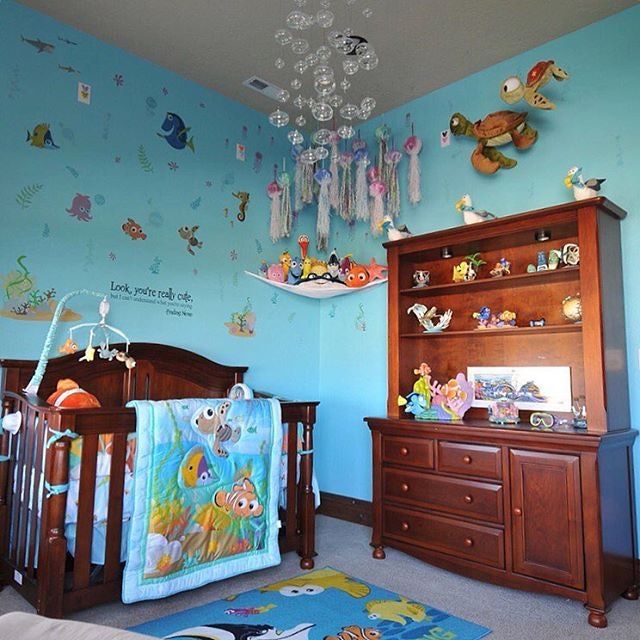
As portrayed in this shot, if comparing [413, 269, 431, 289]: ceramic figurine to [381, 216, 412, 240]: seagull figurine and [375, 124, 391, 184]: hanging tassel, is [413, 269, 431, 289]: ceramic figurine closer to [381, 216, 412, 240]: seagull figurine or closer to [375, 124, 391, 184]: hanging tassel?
[381, 216, 412, 240]: seagull figurine

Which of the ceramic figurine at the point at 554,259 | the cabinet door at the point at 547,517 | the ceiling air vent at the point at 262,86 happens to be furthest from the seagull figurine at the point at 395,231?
the cabinet door at the point at 547,517

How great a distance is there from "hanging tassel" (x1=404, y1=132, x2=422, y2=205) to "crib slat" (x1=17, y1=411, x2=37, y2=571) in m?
2.44

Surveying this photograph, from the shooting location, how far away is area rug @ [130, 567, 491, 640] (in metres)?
1.99

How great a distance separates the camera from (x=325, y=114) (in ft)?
6.73

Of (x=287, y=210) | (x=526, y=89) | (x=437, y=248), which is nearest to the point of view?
(x=526, y=89)

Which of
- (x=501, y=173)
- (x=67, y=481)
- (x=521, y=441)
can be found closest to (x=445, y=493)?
(x=521, y=441)

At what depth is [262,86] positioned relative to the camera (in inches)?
135

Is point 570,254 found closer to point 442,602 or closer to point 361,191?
point 361,191

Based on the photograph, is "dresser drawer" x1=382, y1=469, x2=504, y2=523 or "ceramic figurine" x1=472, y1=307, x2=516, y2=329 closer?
"dresser drawer" x1=382, y1=469, x2=504, y2=523

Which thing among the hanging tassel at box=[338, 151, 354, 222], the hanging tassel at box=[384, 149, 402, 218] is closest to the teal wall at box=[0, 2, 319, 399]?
the hanging tassel at box=[338, 151, 354, 222]

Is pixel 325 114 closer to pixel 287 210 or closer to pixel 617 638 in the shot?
pixel 287 210

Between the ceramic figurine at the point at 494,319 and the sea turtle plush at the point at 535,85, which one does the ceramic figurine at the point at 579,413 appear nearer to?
the ceramic figurine at the point at 494,319

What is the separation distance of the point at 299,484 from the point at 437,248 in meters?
1.50

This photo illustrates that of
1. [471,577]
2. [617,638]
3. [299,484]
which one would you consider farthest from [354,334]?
[617,638]
